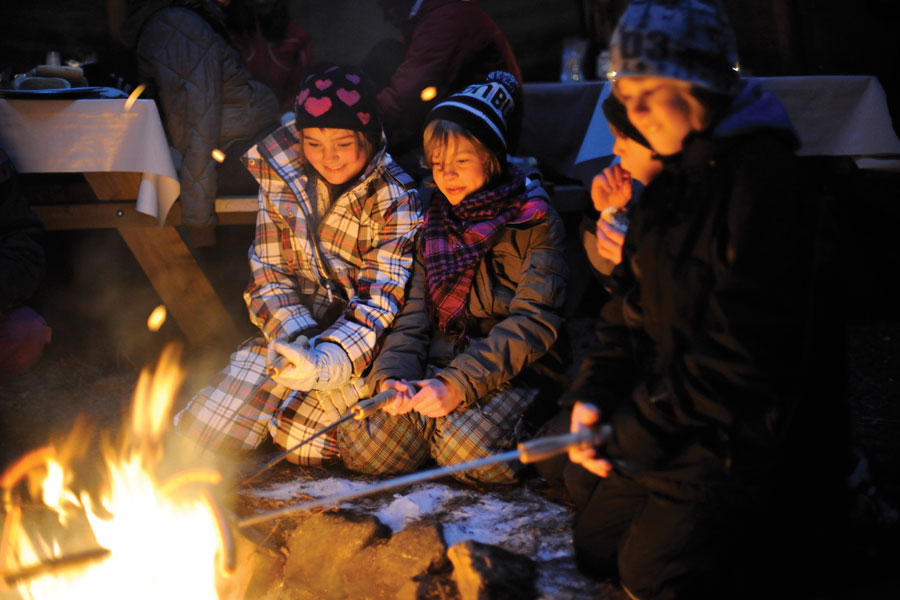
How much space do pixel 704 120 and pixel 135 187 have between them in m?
3.17

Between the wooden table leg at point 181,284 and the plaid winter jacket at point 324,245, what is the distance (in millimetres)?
1122

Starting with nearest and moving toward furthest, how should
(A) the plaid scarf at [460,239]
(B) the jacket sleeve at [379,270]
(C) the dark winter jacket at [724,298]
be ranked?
1. (C) the dark winter jacket at [724,298]
2. (A) the plaid scarf at [460,239]
3. (B) the jacket sleeve at [379,270]

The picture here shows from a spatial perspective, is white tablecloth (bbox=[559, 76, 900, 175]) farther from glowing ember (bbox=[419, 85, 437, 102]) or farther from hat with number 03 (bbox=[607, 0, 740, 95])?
hat with number 03 (bbox=[607, 0, 740, 95])

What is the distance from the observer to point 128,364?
4.50m

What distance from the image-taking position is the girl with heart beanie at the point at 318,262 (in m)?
3.09

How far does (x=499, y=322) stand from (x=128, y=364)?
272cm

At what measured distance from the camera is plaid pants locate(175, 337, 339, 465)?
3152mm

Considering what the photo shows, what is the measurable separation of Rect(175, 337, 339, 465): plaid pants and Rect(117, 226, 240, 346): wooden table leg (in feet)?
4.03

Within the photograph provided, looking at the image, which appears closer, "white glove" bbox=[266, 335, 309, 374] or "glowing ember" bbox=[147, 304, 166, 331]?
"white glove" bbox=[266, 335, 309, 374]

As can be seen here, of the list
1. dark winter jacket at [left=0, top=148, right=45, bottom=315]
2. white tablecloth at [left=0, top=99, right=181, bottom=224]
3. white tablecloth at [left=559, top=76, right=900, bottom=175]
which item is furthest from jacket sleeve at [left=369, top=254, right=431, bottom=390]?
dark winter jacket at [left=0, top=148, right=45, bottom=315]

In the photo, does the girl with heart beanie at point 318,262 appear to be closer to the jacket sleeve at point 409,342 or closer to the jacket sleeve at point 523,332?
the jacket sleeve at point 409,342

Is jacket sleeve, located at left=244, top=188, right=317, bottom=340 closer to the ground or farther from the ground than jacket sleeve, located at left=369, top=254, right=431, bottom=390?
farther from the ground

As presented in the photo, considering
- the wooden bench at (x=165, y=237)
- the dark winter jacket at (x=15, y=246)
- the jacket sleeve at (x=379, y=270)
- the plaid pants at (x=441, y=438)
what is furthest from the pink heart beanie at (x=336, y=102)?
the dark winter jacket at (x=15, y=246)

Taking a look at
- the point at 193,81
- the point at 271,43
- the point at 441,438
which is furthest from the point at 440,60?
the point at 441,438
